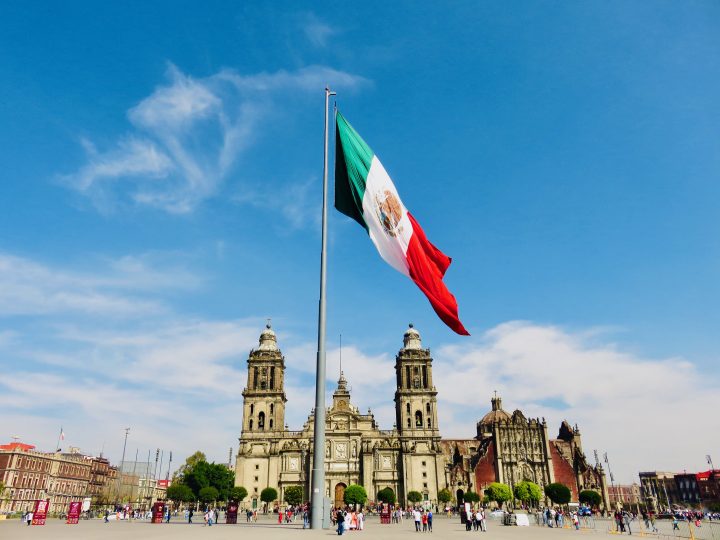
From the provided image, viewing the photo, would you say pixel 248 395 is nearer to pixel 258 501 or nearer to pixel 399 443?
pixel 258 501

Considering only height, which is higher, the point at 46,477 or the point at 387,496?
the point at 46,477

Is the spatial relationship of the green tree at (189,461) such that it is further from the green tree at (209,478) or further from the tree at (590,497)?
the tree at (590,497)

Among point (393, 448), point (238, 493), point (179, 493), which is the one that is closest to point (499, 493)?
point (393, 448)

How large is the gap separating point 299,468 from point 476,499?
28.1 m

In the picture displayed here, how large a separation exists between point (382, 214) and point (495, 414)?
103 meters

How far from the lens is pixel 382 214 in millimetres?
18625

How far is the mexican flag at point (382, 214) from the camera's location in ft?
59.5

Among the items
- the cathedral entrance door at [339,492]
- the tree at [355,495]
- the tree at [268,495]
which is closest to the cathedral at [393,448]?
the cathedral entrance door at [339,492]

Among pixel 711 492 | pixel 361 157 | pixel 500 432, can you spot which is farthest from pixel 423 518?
pixel 711 492

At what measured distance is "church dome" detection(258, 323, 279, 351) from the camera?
316 ft

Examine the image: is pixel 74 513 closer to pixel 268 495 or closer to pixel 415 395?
pixel 268 495

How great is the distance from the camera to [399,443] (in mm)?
87438

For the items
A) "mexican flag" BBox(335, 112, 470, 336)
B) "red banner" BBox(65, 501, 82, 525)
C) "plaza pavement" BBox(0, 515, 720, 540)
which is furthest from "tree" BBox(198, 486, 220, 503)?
"mexican flag" BBox(335, 112, 470, 336)

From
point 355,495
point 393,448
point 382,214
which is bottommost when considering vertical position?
point 355,495
